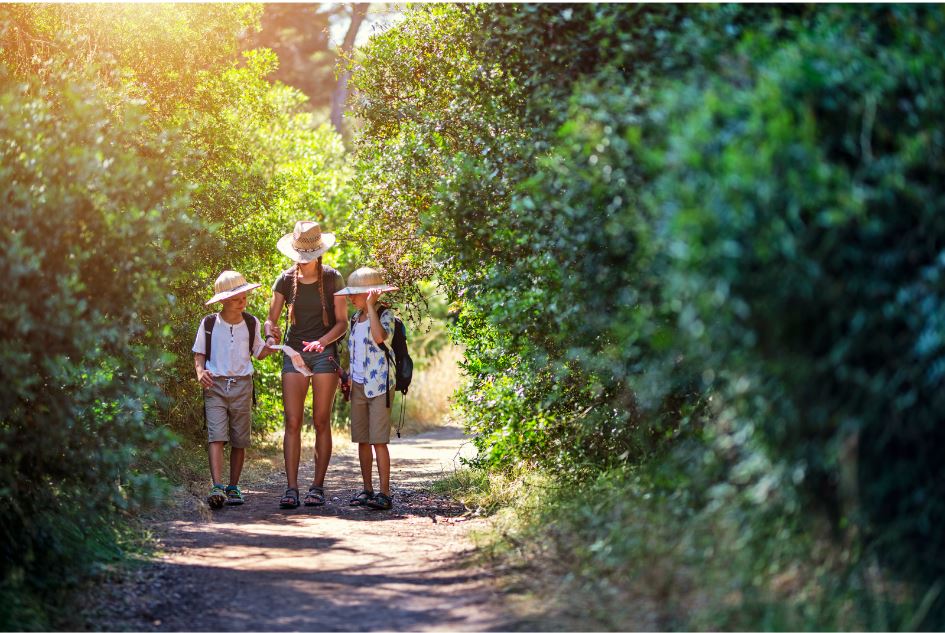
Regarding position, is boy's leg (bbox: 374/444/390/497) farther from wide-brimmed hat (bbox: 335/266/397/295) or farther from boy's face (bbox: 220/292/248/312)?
boy's face (bbox: 220/292/248/312)

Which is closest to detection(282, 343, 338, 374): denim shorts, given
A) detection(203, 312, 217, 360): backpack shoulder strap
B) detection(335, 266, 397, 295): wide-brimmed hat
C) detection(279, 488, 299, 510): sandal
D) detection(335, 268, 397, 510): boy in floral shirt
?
detection(335, 268, 397, 510): boy in floral shirt

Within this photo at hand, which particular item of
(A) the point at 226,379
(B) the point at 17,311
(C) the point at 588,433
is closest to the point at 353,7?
(A) the point at 226,379

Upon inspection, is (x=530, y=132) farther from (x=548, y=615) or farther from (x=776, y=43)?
(x=548, y=615)

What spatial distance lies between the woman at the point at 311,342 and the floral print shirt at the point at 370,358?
185 mm

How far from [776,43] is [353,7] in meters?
19.8

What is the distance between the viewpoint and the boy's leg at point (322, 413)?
29.2 ft

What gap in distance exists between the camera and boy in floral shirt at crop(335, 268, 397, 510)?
8797mm

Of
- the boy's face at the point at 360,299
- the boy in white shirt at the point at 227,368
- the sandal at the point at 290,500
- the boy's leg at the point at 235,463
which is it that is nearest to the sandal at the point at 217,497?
the boy in white shirt at the point at 227,368

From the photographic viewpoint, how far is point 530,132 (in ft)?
23.5

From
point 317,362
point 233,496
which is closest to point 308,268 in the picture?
point 317,362

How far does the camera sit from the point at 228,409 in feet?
29.5

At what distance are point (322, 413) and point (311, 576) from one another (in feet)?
9.02

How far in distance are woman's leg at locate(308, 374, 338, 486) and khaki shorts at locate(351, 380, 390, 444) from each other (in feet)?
0.65

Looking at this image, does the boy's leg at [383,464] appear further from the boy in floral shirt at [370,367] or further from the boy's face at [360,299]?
the boy's face at [360,299]
